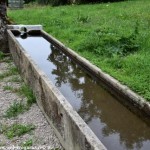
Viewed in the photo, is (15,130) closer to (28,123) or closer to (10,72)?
(28,123)

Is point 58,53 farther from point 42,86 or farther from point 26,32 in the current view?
point 42,86

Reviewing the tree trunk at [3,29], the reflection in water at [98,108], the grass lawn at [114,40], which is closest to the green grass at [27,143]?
the reflection in water at [98,108]

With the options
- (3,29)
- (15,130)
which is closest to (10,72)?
(3,29)

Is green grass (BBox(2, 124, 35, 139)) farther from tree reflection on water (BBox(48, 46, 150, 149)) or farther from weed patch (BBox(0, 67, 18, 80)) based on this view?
weed patch (BBox(0, 67, 18, 80))

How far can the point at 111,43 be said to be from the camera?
926 cm

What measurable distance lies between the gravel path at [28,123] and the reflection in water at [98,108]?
2.25 feet

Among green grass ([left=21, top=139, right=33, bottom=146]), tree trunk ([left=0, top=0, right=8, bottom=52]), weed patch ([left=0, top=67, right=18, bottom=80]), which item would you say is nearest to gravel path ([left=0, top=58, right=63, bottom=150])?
green grass ([left=21, top=139, right=33, bottom=146])

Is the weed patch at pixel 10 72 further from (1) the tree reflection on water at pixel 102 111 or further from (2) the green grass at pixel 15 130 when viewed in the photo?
(2) the green grass at pixel 15 130

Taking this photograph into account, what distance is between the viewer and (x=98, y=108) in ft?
21.7

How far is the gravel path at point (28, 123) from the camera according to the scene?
5.31 metres

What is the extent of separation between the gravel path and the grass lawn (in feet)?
5.14

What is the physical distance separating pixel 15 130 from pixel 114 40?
4283 mm

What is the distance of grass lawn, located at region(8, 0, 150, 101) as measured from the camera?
23.7ft

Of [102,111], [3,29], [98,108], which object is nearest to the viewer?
[102,111]
